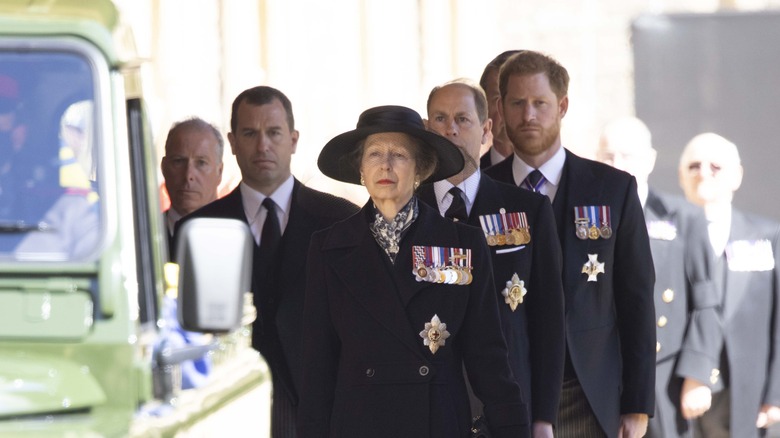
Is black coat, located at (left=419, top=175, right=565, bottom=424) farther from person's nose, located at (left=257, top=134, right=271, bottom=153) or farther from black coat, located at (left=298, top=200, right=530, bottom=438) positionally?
person's nose, located at (left=257, top=134, right=271, bottom=153)

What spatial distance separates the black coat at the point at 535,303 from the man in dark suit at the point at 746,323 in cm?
345

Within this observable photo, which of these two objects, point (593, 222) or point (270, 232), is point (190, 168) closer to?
point (270, 232)

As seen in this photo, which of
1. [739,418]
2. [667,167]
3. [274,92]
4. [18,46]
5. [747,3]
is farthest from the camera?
[747,3]

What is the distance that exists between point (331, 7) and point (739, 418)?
662 cm

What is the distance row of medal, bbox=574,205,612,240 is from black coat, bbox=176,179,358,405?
951 mm

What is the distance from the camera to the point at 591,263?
7.17 metres

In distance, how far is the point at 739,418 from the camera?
397 inches

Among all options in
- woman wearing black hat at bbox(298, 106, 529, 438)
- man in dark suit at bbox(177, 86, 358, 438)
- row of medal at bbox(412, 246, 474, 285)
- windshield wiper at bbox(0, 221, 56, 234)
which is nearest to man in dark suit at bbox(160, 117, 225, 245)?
man in dark suit at bbox(177, 86, 358, 438)

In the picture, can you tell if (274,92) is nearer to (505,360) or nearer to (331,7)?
(505,360)

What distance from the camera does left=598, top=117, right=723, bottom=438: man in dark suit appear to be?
961 centimetres

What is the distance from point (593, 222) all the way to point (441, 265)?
1.45m

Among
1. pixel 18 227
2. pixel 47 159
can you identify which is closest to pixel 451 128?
pixel 47 159

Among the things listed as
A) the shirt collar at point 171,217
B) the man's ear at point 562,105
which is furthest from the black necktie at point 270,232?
the man's ear at point 562,105

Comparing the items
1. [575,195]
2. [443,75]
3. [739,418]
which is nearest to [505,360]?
[575,195]
